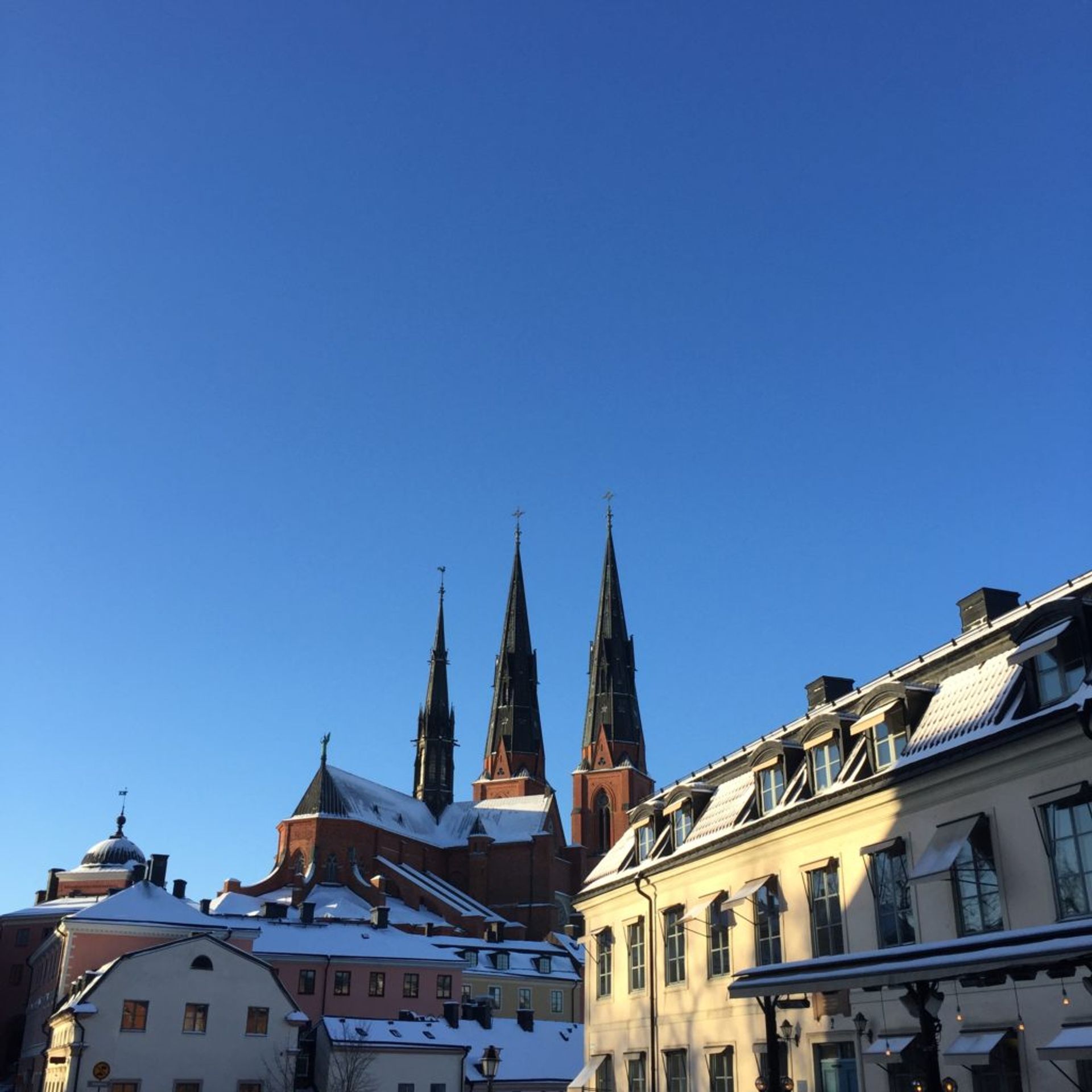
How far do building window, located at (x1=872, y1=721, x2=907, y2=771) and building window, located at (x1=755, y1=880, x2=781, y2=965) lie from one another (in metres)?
4.30

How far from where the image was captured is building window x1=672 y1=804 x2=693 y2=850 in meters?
29.5

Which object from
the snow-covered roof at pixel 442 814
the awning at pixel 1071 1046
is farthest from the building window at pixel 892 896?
the snow-covered roof at pixel 442 814

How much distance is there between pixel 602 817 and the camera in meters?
103

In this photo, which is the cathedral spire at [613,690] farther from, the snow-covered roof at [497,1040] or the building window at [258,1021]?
the building window at [258,1021]

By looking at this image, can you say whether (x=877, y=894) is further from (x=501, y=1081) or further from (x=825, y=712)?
(x=501, y=1081)

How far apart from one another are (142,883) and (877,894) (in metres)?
40.3

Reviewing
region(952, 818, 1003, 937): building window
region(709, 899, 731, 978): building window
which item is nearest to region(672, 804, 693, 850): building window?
region(709, 899, 731, 978): building window

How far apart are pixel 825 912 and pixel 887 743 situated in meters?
3.73

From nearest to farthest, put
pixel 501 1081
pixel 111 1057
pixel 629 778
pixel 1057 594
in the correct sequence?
pixel 1057 594, pixel 111 1057, pixel 501 1081, pixel 629 778

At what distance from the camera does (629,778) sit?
101 m

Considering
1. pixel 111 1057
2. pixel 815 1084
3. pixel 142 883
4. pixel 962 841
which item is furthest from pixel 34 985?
pixel 962 841

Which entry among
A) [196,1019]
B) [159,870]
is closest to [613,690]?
[159,870]

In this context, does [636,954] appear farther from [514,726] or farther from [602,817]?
[514,726]

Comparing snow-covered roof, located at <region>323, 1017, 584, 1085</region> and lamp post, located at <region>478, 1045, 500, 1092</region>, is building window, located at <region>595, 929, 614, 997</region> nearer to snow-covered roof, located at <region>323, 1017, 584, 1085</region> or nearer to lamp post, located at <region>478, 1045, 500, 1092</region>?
lamp post, located at <region>478, 1045, 500, 1092</region>
